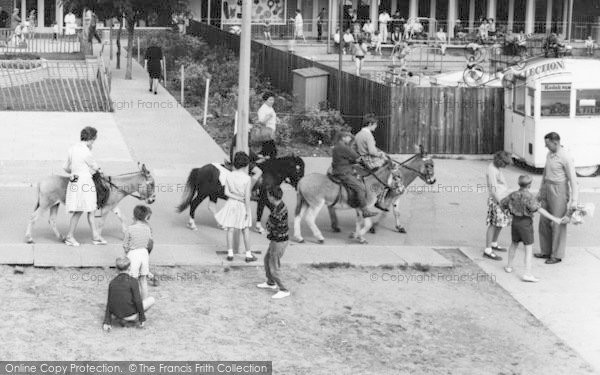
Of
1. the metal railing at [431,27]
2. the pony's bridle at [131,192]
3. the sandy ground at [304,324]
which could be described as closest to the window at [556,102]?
the sandy ground at [304,324]

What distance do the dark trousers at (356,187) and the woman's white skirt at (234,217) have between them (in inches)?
86.5

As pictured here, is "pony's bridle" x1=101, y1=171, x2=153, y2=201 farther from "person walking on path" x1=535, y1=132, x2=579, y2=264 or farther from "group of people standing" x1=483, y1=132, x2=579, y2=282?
"person walking on path" x1=535, y1=132, x2=579, y2=264

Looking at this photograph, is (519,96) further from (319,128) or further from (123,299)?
(123,299)

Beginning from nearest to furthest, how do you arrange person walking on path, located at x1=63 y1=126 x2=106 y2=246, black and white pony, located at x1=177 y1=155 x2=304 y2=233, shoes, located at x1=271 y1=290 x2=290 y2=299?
1. shoes, located at x1=271 y1=290 x2=290 y2=299
2. person walking on path, located at x1=63 y1=126 x2=106 y2=246
3. black and white pony, located at x1=177 y1=155 x2=304 y2=233

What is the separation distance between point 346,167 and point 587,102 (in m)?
8.55

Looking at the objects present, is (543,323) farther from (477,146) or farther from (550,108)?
(477,146)

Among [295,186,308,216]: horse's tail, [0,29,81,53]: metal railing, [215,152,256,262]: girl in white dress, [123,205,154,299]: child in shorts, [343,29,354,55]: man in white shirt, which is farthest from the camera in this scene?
[343,29,354,55]: man in white shirt

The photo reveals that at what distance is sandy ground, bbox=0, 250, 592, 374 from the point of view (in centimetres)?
1296

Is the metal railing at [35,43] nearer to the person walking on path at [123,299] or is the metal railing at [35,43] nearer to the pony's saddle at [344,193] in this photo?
the pony's saddle at [344,193]

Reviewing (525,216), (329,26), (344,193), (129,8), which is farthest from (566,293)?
(329,26)

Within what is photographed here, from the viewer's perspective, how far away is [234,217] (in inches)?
638

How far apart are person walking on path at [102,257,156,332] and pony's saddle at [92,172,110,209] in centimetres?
351

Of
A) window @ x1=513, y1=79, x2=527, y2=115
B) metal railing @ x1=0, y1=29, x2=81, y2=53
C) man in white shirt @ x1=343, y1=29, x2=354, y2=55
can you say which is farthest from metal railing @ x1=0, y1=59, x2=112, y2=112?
window @ x1=513, y1=79, x2=527, y2=115

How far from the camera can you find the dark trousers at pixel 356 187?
1792 cm
